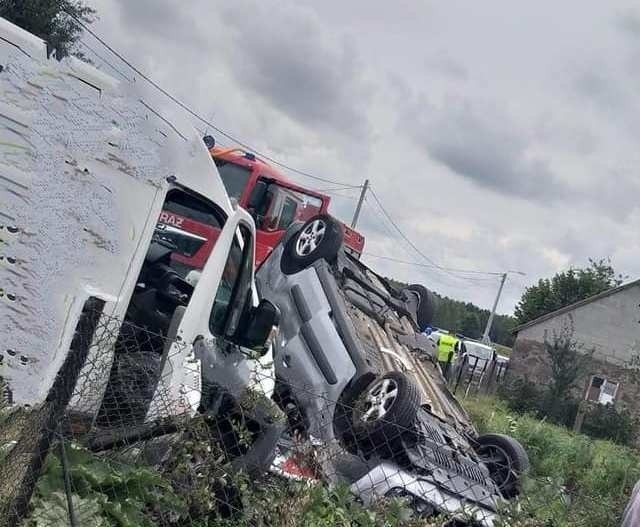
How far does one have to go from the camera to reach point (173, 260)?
232 inches

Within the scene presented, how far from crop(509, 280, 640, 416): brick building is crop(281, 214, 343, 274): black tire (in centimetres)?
2262

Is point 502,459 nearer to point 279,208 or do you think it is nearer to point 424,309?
point 424,309

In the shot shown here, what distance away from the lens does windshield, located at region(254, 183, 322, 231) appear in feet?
46.5

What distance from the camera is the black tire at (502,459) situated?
665 centimetres

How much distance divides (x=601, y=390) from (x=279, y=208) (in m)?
19.7

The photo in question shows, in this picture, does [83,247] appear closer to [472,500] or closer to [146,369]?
[146,369]

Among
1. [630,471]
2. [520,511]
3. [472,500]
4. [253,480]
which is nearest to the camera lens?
[520,511]

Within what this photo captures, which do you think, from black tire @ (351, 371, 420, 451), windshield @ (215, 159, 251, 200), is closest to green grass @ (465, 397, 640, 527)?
black tire @ (351, 371, 420, 451)

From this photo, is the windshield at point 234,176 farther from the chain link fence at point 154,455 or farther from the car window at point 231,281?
the chain link fence at point 154,455

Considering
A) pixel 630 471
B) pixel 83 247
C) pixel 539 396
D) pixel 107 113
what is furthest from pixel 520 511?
→ pixel 539 396

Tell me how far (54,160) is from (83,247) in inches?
19.1

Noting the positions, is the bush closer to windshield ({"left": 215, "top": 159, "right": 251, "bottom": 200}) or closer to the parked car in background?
windshield ({"left": 215, "top": 159, "right": 251, "bottom": 200})

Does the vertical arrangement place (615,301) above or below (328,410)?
above

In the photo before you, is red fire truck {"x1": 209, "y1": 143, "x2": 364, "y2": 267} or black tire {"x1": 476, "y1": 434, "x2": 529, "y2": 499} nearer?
black tire {"x1": 476, "y1": 434, "x2": 529, "y2": 499}
